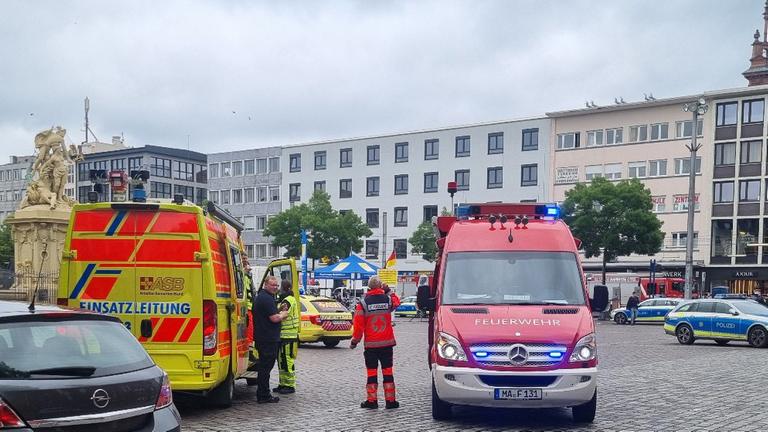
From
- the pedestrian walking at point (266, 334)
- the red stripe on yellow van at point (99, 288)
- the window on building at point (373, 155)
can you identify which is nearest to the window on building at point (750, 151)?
the window on building at point (373, 155)

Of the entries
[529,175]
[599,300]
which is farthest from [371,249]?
[599,300]

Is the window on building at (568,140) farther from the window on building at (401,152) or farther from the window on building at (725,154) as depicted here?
the window on building at (401,152)

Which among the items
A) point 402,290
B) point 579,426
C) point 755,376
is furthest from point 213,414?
point 402,290

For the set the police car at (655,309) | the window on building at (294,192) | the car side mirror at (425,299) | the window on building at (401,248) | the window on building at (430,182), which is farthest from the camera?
the window on building at (294,192)

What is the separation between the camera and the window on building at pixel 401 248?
79125mm

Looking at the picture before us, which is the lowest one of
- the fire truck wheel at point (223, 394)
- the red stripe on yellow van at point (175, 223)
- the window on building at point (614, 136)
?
the fire truck wheel at point (223, 394)

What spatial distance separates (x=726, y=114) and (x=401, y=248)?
95.0ft

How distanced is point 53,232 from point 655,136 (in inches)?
1891

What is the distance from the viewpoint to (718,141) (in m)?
64.1

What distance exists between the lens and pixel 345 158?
84062 mm

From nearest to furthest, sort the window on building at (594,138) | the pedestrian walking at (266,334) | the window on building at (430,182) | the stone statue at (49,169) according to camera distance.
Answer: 1. the pedestrian walking at (266,334)
2. the stone statue at (49,169)
3. the window on building at (594,138)
4. the window on building at (430,182)

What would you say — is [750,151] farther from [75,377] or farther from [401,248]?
[75,377]

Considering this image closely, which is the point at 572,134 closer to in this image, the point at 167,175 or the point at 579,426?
the point at 167,175

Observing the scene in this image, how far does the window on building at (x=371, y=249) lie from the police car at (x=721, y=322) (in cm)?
5241
